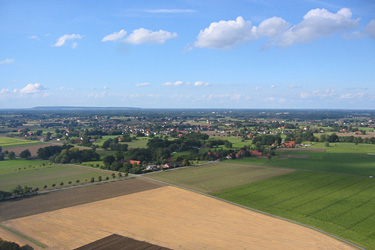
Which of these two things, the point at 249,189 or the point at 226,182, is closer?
the point at 249,189

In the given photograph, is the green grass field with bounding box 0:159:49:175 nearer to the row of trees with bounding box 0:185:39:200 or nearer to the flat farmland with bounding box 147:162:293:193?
the row of trees with bounding box 0:185:39:200

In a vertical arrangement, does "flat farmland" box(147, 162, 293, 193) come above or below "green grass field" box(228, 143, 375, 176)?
below

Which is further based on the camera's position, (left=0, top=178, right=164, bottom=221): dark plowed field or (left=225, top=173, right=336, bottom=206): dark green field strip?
(left=225, top=173, right=336, bottom=206): dark green field strip

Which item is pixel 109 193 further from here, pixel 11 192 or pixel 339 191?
pixel 339 191

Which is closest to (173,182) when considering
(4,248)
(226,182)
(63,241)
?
(226,182)

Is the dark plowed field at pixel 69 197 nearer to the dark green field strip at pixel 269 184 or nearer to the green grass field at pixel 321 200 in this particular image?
the dark green field strip at pixel 269 184

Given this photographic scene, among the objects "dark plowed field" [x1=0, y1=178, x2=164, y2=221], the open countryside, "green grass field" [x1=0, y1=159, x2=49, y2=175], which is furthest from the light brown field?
"green grass field" [x1=0, y1=159, x2=49, y2=175]

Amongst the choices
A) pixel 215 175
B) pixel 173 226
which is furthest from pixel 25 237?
pixel 215 175
